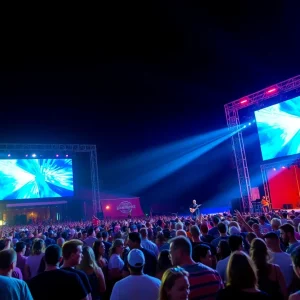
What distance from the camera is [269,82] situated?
24.2 metres

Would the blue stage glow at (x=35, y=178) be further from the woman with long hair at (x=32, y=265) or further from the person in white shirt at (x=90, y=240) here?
the woman with long hair at (x=32, y=265)

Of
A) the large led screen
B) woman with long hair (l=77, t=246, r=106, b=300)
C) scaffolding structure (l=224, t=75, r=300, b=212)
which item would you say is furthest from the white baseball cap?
scaffolding structure (l=224, t=75, r=300, b=212)

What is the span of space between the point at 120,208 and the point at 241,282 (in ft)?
98.1

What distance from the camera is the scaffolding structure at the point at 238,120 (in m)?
19.7

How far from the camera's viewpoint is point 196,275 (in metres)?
2.97

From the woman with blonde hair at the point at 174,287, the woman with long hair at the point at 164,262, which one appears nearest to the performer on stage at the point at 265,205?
the woman with long hair at the point at 164,262

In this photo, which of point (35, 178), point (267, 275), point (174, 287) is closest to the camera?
point (174, 287)

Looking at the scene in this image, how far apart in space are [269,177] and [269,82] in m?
7.69

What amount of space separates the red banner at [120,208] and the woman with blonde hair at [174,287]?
95.7 ft

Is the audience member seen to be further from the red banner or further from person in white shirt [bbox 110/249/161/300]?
the red banner

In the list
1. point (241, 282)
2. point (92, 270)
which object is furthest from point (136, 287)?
point (92, 270)

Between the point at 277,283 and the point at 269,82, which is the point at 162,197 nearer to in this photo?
the point at 269,82

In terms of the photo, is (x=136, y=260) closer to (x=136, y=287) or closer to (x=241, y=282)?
(x=136, y=287)

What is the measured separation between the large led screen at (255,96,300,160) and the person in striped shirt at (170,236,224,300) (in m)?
18.1
